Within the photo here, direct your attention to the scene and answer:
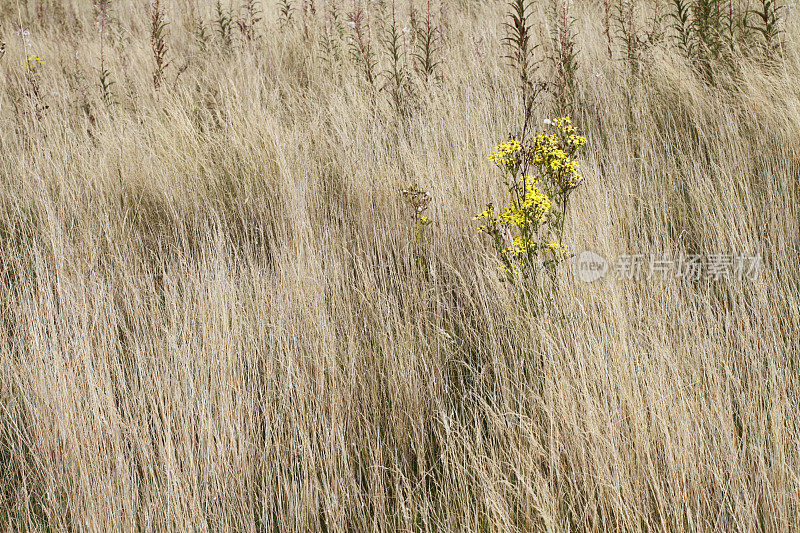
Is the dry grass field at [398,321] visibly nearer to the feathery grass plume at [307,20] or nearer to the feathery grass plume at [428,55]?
the feathery grass plume at [428,55]

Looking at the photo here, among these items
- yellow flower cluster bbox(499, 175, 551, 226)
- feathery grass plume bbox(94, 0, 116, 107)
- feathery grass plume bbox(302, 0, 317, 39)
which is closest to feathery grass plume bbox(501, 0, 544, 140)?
yellow flower cluster bbox(499, 175, 551, 226)

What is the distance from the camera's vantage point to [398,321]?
220 centimetres

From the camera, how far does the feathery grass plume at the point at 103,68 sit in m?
4.46

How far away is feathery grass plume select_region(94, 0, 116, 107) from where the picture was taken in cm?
446

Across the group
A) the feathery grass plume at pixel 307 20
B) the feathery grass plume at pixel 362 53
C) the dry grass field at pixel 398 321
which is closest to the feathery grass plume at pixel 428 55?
the dry grass field at pixel 398 321

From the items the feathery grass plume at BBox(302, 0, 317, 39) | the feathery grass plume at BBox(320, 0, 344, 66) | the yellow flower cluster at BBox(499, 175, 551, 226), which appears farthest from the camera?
the feathery grass plume at BBox(302, 0, 317, 39)

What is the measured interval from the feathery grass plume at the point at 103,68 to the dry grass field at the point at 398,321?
242 mm

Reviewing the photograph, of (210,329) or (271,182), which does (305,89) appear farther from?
(210,329)

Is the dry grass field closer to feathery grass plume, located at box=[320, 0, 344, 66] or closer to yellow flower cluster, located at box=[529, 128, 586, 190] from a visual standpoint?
yellow flower cluster, located at box=[529, 128, 586, 190]

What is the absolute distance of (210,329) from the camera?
7.09ft

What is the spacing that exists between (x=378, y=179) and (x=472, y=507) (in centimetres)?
207

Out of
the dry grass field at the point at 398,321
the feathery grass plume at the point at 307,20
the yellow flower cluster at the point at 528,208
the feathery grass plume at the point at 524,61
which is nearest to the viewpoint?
the dry grass field at the point at 398,321

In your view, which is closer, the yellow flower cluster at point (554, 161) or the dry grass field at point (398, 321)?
the dry grass field at point (398, 321)

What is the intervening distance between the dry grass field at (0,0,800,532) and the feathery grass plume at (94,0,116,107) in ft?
0.79
